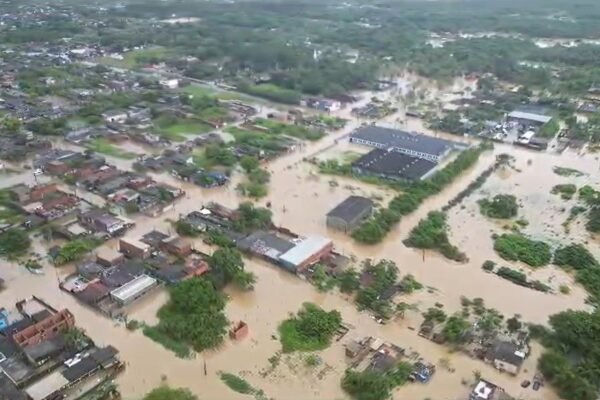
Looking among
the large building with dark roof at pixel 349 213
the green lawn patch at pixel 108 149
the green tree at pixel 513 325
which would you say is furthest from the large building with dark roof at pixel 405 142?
the green tree at pixel 513 325

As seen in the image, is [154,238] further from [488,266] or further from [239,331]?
[488,266]

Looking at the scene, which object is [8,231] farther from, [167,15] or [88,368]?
[167,15]

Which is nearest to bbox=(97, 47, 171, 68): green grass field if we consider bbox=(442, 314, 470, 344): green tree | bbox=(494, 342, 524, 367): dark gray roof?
bbox=(442, 314, 470, 344): green tree

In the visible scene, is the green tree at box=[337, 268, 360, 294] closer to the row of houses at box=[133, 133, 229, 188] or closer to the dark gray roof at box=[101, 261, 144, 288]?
the dark gray roof at box=[101, 261, 144, 288]

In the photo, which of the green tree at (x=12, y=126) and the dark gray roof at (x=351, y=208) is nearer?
the dark gray roof at (x=351, y=208)

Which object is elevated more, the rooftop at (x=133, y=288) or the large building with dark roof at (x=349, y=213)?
the rooftop at (x=133, y=288)

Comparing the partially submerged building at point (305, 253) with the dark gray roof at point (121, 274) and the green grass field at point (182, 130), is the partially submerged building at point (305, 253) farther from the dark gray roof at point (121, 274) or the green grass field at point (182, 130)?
the green grass field at point (182, 130)
